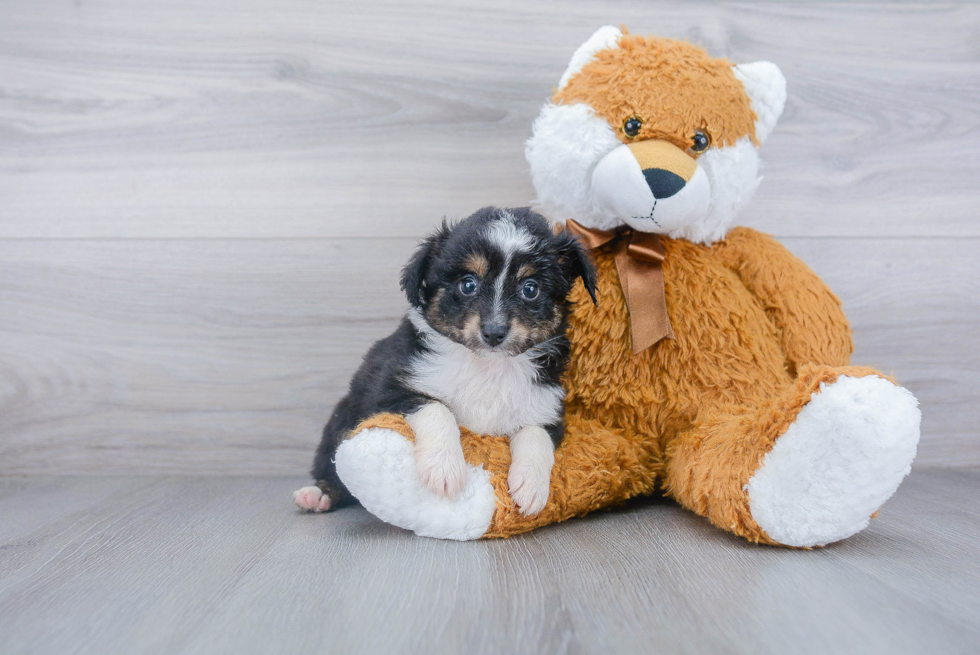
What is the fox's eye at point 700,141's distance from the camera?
5.81 ft

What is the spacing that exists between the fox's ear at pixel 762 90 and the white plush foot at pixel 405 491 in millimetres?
1216

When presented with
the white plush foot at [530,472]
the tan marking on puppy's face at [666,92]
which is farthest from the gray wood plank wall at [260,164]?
the white plush foot at [530,472]

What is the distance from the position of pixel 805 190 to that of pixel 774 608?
1639mm

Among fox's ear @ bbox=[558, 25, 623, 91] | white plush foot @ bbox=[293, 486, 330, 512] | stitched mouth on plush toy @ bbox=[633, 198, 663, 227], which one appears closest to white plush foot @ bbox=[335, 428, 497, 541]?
white plush foot @ bbox=[293, 486, 330, 512]

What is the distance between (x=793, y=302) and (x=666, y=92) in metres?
0.66

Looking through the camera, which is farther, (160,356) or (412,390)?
(160,356)

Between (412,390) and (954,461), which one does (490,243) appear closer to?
(412,390)

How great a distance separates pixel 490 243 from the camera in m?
1.61

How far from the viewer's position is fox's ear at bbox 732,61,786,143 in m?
1.89

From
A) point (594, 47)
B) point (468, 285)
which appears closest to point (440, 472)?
point (468, 285)

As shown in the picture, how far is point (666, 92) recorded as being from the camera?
176 centimetres

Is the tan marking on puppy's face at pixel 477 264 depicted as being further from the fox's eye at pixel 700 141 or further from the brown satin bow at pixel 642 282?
the fox's eye at pixel 700 141

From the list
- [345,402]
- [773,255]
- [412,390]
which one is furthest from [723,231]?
[345,402]

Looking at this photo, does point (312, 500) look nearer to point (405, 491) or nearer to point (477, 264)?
point (405, 491)
